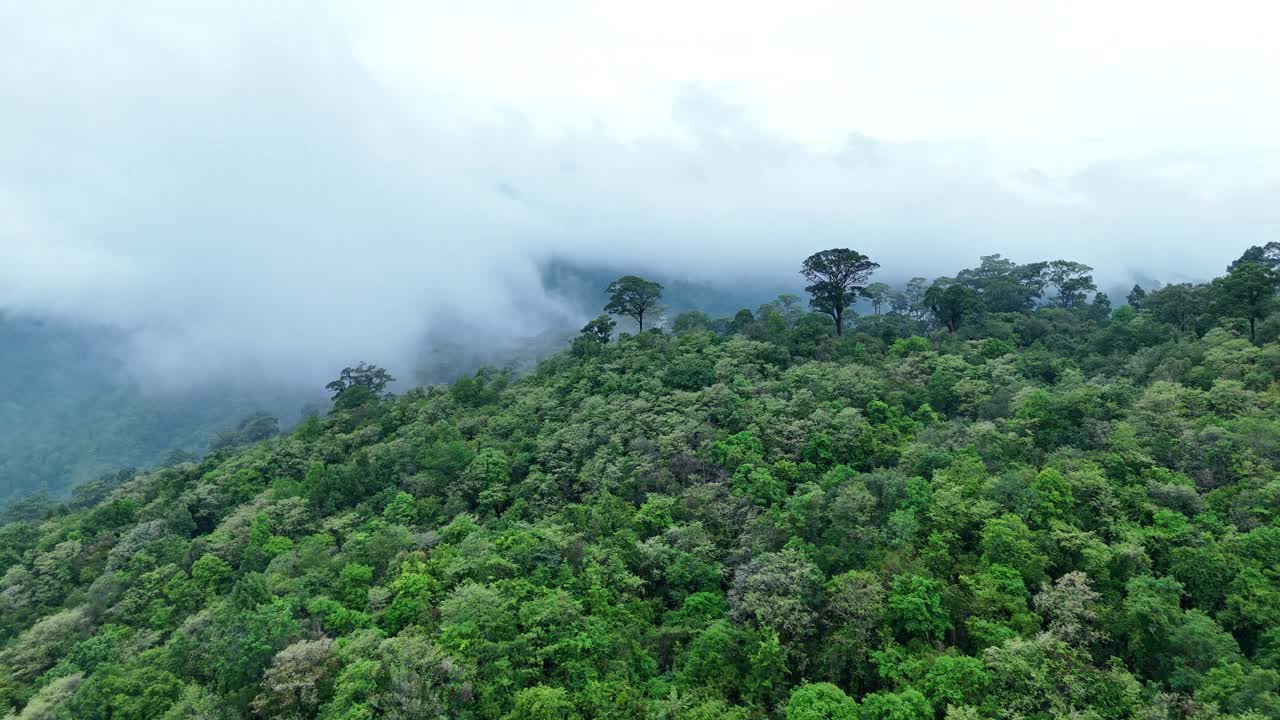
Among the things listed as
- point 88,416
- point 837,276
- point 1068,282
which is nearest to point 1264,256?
point 1068,282

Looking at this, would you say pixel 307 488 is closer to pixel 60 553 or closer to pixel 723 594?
pixel 60 553

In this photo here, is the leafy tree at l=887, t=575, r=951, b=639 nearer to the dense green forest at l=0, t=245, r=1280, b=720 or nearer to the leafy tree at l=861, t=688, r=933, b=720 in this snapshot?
the dense green forest at l=0, t=245, r=1280, b=720

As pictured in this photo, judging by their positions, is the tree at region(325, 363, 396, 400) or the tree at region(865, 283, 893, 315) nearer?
the tree at region(325, 363, 396, 400)

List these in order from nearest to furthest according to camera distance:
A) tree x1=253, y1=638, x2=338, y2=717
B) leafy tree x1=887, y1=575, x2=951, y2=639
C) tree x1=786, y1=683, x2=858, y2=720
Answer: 1. tree x1=786, y1=683, x2=858, y2=720
2. leafy tree x1=887, y1=575, x2=951, y2=639
3. tree x1=253, y1=638, x2=338, y2=717

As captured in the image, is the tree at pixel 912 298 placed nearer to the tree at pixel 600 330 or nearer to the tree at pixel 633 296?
the tree at pixel 633 296

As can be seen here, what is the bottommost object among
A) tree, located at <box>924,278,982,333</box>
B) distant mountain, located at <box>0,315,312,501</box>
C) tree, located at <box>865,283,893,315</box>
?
distant mountain, located at <box>0,315,312,501</box>

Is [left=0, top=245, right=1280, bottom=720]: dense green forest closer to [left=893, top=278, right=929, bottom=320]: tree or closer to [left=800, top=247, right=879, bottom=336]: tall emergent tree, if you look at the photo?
[left=800, top=247, right=879, bottom=336]: tall emergent tree

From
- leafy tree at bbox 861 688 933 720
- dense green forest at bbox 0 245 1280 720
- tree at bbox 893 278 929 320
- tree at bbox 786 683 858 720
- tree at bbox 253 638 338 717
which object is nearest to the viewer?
leafy tree at bbox 861 688 933 720

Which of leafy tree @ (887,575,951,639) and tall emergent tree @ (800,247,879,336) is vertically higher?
tall emergent tree @ (800,247,879,336)

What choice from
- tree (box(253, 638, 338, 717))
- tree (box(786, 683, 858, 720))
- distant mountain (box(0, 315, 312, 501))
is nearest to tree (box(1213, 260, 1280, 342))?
tree (box(786, 683, 858, 720))
